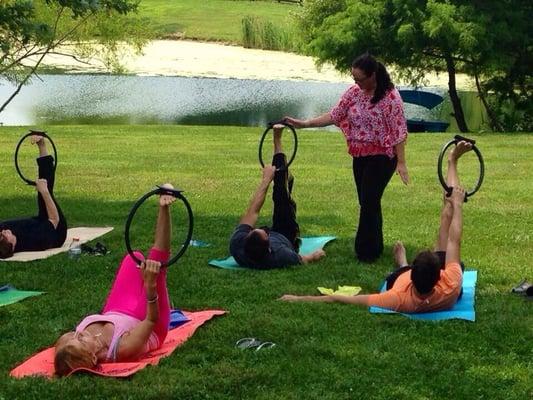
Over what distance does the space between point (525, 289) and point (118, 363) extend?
11.7 feet

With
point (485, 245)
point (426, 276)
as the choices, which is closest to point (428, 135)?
point (485, 245)

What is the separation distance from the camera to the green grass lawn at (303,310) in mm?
4930

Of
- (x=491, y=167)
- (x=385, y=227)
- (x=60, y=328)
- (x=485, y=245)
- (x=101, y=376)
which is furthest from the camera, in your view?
(x=491, y=167)

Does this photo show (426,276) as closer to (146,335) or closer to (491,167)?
(146,335)

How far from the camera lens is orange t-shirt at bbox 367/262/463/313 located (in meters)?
6.29

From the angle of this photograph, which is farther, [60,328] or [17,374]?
[60,328]

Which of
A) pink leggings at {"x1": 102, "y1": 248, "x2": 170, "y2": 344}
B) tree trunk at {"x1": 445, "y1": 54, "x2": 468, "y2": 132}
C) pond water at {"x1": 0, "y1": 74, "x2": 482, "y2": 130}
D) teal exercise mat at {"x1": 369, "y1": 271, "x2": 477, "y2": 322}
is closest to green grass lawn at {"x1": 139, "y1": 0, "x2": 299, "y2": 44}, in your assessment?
pond water at {"x1": 0, "y1": 74, "x2": 482, "y2": 130}

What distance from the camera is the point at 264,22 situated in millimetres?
57906

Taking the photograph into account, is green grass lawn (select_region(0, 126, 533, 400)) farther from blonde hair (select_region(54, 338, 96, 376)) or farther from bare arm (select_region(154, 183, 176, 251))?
bare arm (select_region(154, 183, 176, 251))

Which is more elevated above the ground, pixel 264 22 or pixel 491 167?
pixel 264 22

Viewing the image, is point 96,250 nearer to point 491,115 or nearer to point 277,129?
point 277,129

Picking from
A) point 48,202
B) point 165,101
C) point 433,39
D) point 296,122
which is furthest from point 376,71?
point 165,101

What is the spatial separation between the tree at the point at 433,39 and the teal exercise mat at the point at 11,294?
1810 cm

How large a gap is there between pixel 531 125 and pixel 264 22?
3480cm
